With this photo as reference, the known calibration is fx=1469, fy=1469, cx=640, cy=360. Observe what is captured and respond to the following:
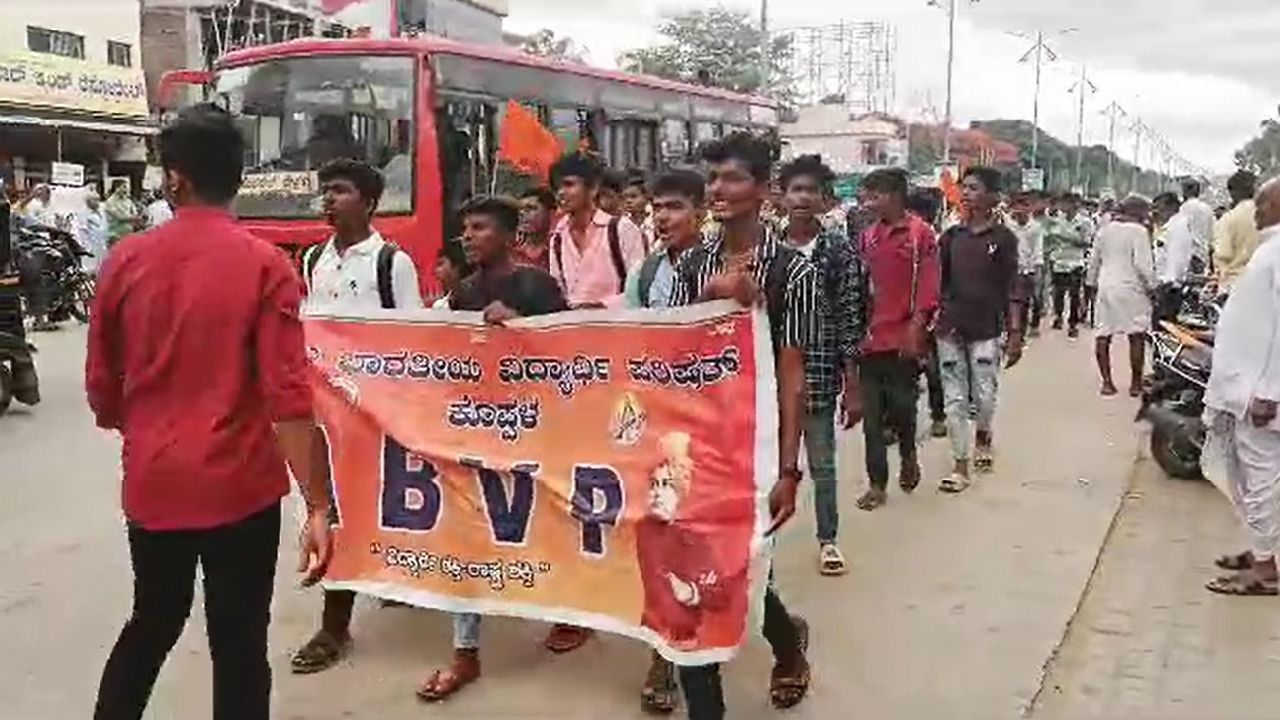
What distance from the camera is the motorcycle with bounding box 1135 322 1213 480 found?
329 inches

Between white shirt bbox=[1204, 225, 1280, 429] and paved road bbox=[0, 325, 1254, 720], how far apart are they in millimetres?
876

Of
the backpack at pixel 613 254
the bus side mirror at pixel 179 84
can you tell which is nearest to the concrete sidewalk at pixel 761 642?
the backpack at pixel 613 254

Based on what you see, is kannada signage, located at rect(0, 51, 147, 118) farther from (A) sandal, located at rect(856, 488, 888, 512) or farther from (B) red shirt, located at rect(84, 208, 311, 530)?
(B) red shirt, located at rect(84, 208, 311, 530)

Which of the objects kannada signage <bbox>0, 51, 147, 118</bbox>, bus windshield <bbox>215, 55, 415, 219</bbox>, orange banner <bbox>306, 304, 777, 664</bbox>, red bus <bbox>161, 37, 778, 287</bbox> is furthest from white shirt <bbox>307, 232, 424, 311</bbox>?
kannada signage <bbox>0, 51, 147, 118</bbox>

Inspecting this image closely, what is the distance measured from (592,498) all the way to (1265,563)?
3.16 m

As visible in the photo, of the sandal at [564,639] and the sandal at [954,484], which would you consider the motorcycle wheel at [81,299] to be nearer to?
the sandal at [954,484]

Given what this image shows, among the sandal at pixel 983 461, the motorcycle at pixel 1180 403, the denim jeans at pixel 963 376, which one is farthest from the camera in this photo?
the sandal at pixel 983 461

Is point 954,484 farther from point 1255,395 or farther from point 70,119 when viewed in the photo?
point 70,119

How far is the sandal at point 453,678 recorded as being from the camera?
15.5 ft

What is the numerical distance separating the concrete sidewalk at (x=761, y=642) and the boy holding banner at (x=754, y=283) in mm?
633

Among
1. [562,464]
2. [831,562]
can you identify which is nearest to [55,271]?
[831,562]

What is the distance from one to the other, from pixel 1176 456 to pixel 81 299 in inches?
526

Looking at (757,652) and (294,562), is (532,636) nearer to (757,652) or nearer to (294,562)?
(757,652)

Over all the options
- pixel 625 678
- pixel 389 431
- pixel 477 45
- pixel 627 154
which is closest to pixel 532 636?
pixel 625 678
